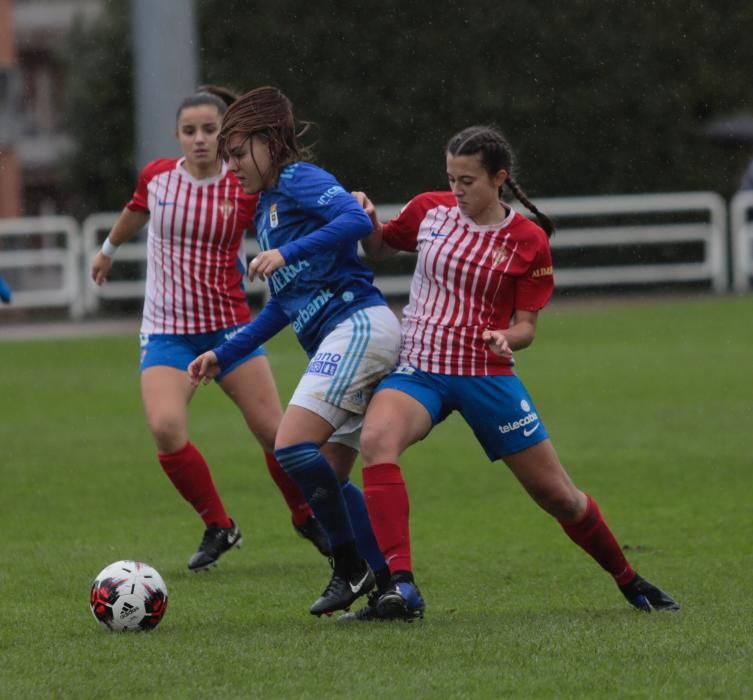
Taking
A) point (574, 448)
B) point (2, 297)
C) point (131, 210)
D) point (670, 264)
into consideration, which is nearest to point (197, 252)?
point (131, 210)

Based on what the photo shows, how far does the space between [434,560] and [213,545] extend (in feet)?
3.43

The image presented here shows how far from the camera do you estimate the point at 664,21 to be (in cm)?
2909

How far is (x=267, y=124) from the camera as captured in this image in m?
6.44

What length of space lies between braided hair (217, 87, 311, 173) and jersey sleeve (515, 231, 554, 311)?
1.00m

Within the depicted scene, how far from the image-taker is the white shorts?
248 inches

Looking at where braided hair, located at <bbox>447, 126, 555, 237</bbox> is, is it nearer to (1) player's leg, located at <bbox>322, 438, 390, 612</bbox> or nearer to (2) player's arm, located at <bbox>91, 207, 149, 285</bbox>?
(1) player's leg, located at <bbox>322, 438, 390, 612</bbox>

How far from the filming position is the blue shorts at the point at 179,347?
814cm

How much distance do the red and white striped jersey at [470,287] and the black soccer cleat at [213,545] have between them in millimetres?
2031

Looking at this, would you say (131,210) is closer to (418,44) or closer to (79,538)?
(79,538)

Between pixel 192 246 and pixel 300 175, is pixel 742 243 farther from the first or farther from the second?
pixel 300 175

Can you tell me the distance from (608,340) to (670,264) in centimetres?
842

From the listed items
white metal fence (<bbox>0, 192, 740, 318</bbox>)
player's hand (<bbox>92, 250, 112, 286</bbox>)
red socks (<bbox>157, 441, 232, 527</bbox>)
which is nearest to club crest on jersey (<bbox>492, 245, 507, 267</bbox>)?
red socks (<bbox>157, 441, 232, 527</bbox>)

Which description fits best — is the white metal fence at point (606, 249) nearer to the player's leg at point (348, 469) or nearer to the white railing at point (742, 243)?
the white railing at point (742, 243)

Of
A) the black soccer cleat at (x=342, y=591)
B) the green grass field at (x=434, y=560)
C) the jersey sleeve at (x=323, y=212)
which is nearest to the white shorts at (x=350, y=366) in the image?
the jersey sleeve at (x=323, y=212)
